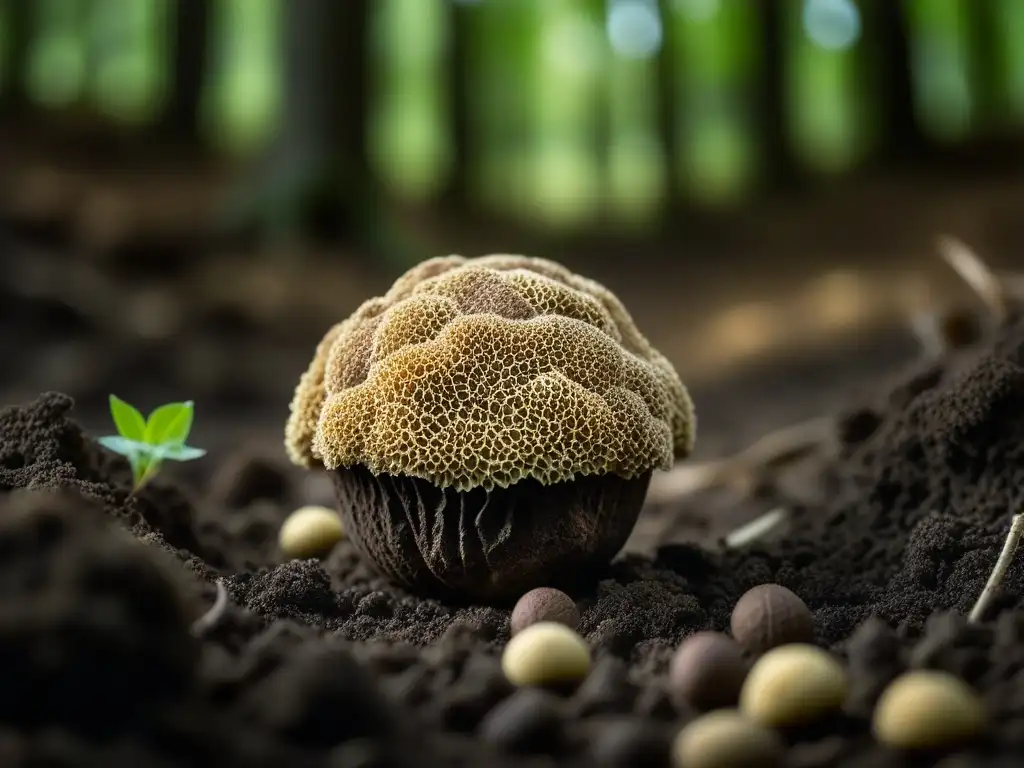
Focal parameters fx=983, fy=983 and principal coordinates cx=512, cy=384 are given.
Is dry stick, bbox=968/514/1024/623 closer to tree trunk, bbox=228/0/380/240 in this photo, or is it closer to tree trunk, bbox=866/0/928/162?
tree trunk, bbox=228/0/380/240

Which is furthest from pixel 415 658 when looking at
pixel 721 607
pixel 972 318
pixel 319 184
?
pixel 319 184

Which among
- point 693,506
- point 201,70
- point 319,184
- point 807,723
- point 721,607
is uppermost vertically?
point 201,70

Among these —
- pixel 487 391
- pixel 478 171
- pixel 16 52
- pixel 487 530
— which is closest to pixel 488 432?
pixel 487 391

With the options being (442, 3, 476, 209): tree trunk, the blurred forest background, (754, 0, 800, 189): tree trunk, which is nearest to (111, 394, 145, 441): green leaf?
the blurred forest background

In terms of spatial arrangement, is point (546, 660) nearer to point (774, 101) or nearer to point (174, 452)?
point (174, 452)

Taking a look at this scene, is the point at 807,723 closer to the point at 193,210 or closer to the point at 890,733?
the point at 890,733
